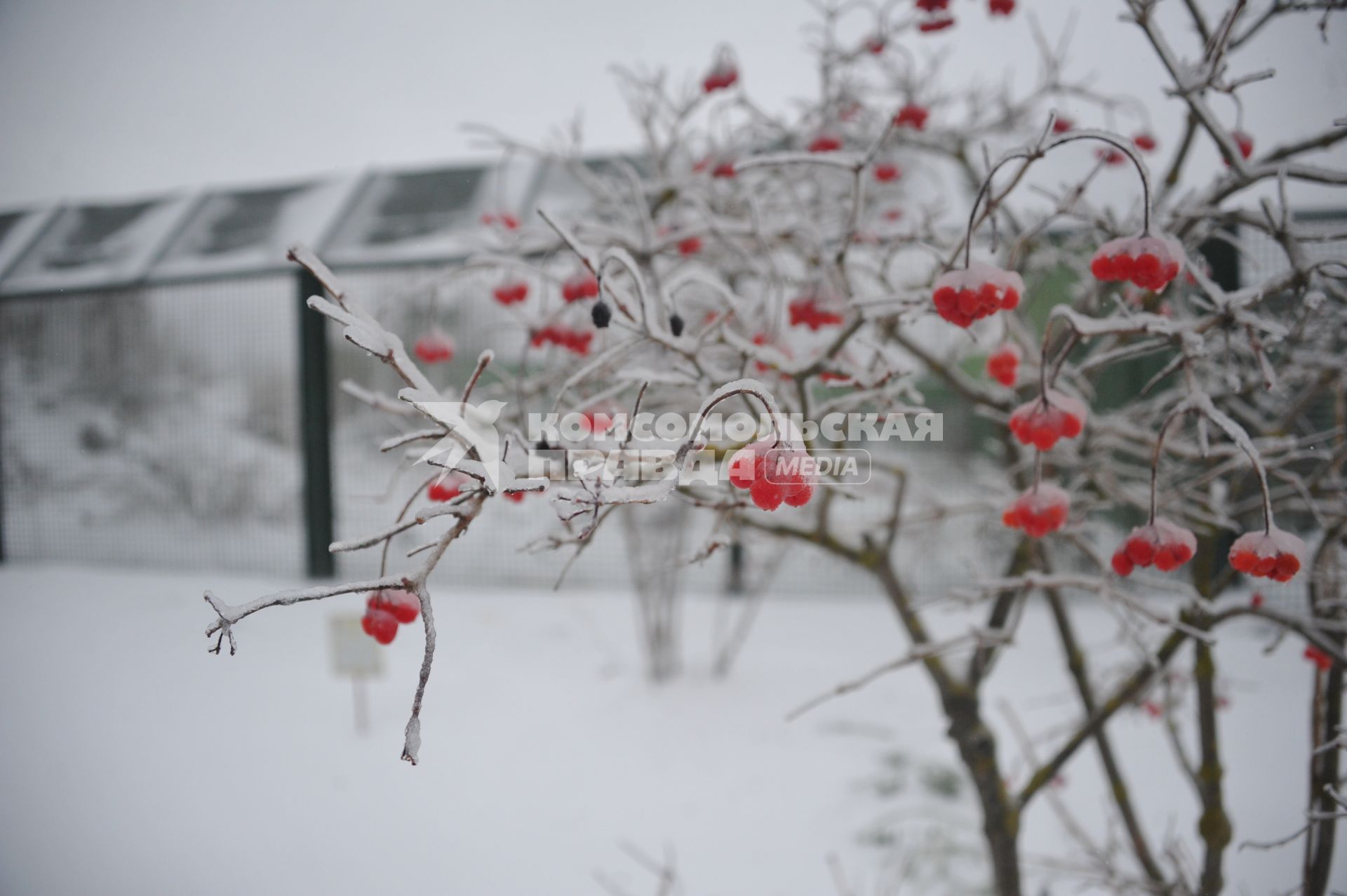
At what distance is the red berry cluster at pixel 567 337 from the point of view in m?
0.89

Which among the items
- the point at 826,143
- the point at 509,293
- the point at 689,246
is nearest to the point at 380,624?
the point at 509,293

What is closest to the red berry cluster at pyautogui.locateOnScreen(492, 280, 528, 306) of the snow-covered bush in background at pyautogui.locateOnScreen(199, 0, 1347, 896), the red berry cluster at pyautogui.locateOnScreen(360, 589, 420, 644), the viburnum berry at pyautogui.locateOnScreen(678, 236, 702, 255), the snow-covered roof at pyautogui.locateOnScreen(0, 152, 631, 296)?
the snow-covered bush in background at pyautogui.locateOnScreen(199, 0, 1347, 896)

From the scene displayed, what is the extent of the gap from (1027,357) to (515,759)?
1534 millimetres

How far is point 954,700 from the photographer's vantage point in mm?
1211

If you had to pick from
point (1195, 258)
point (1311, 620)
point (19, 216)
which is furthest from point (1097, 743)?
point (19, 216)

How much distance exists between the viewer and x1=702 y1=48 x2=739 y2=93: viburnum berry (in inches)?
48.1

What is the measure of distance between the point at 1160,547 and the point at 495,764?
1.64 meters

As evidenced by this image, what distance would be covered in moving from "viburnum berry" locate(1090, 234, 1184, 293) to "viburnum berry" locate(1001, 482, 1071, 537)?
205 millimetres

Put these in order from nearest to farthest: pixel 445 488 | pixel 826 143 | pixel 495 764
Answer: pixel 445 488, pixel 826 143, pixel 495 764

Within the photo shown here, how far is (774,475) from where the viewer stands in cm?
44

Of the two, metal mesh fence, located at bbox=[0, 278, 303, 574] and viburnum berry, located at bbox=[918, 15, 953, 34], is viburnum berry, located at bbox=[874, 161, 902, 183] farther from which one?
metal mesh fence, located at bbox=[0, 278, 303, 574]

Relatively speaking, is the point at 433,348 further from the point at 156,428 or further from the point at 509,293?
the point at 156,428

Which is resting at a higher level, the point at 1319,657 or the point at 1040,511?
the point at 1040,511

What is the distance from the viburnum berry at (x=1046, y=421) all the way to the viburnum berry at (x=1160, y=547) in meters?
0.11
